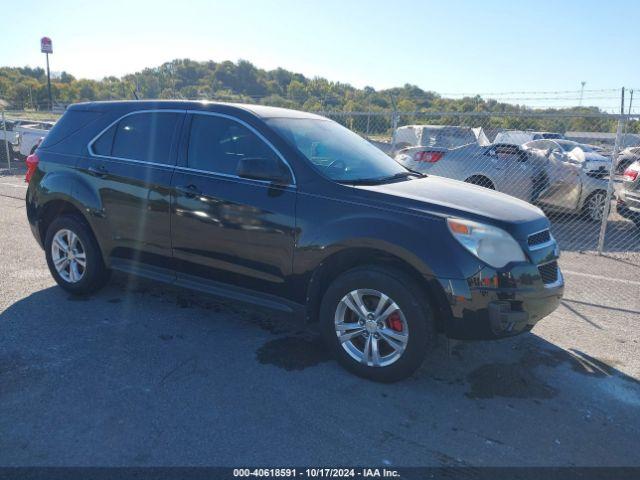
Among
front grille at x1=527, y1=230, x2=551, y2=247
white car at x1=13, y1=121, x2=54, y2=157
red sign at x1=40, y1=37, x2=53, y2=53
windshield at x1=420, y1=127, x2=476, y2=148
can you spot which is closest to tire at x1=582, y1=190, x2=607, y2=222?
front grille at x1=527, y1=230, x2=551, y2=247

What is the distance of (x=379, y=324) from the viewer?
3.61m

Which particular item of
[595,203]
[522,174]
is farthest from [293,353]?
[595,203]

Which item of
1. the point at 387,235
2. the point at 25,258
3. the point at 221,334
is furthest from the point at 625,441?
the point at 25,258

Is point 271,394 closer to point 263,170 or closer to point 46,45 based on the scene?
point 263,170

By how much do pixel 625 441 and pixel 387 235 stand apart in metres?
1.88

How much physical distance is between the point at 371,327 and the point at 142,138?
2666mm

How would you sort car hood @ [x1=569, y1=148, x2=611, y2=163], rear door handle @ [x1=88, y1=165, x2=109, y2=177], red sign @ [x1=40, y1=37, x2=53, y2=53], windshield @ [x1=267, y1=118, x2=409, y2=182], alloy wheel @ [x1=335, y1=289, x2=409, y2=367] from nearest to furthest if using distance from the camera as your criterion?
alloy wheel @ [x1=335, y1=289, x2=409, y2=367] → windshield @ [x1=267, y1=118, x2=409, y2=182] → rear door handle @ [x1=88, y1=165, x2=109, y2=177] → car hood @ [x1=569, y1=148, x2=611, y2=163] → red sign @ [x1=40, y1=37, x2=53, y2=53]

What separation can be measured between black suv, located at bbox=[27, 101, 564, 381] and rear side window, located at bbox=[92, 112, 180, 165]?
0.04 ft

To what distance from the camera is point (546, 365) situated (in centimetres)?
402

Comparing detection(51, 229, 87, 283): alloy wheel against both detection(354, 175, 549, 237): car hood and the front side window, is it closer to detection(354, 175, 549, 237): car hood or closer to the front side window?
the front side window

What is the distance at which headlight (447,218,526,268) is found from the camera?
3373mm

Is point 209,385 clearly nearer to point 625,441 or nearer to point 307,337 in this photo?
point 307,337

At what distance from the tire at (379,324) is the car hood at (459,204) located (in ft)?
1.62

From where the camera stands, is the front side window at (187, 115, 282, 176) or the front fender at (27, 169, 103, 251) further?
the front fender at (27, 169, 103, 251)
